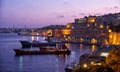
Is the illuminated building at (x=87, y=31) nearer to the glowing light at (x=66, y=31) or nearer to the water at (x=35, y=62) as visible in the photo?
the glowing light at (x=66, y=31)

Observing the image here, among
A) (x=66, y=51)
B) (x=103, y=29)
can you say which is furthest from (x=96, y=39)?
(x=66, y=51)

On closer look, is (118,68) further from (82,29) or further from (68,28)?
(68,28)

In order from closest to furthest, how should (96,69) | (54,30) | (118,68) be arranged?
(96,69), (118,68), (54,30)

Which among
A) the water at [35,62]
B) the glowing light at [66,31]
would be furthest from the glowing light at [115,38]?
the glowing light at [66,31]

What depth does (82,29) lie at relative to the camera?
4122 centimetres

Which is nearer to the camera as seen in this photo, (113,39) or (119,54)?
(119,54)

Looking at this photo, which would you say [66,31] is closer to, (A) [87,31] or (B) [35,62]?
(A) [87,31]

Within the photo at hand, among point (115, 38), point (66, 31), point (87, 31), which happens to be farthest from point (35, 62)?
point (66, 31)

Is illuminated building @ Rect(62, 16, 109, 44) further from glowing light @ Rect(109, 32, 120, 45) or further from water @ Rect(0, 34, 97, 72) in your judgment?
water @ Rect(0, 34, 97, 72)

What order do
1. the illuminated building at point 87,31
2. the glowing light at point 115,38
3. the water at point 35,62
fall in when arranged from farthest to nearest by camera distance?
the illuminated building at point 87,31, the glowing light at point 115,38, the water at point 35,62

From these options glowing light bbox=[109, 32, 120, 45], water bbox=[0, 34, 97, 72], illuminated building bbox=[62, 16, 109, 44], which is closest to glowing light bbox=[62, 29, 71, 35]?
illuminated building bbox=[62, 16, 109, 44]

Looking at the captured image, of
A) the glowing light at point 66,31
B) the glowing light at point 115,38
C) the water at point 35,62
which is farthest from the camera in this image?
the glowing light at point 66,31

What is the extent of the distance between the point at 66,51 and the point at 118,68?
51.6 feet

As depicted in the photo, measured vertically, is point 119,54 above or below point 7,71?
above
